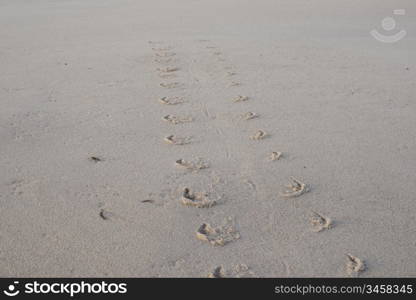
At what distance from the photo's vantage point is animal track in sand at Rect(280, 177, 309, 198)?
221cm

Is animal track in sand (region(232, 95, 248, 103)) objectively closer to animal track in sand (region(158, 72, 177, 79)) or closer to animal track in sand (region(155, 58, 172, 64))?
animal track in sand (region(158, 72, 177, 79))

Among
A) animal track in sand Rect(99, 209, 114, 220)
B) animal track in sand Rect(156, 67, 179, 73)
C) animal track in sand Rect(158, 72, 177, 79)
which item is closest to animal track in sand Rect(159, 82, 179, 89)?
animal track in sand Rect(158, 72, 177, 79)

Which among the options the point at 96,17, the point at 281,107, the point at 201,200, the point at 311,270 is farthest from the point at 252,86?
the point at 96,17

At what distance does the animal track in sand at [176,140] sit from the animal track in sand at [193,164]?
0.26 m

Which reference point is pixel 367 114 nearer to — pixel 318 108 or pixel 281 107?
pixel 318 108

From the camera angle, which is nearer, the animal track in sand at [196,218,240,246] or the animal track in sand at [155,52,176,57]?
the animal track in sand at [196,218,240,246]

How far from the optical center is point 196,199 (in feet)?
7.14

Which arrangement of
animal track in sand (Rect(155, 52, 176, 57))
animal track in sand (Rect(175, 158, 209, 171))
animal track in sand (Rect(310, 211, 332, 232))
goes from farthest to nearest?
animal track in sand (Rect(155, 52, 176, 57)) < animal track in sand (Rect(175, 158, 209, 171)) < animal track in sand (Rect(310, 211, 332, 232))

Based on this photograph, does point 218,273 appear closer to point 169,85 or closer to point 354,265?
point 354,265

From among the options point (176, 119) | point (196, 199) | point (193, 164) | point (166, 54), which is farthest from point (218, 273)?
point (166, 54)

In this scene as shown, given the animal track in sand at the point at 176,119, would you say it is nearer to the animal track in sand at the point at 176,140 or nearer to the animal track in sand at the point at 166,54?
the animal track in sand at the point at 176,140

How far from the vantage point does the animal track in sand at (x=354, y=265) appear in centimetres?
172

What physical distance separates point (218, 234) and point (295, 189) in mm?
531

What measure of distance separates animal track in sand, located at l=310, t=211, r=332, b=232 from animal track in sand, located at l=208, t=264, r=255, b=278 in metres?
0.40
